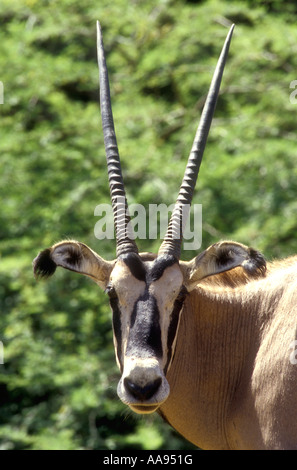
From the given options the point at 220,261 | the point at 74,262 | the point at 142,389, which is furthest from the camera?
the point at 74,262

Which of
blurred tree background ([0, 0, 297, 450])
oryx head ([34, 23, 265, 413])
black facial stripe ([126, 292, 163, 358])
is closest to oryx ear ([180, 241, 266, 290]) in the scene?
oryx head ([34, 23, 265, 413])

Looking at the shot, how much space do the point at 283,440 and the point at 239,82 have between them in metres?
10.8

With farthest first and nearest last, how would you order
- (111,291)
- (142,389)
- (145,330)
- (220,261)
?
1. (220,261)
2. (111,291)
3. (145,330)
4. (142,389)

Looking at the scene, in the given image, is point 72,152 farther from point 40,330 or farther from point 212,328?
point 212,328

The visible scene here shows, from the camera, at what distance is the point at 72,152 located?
15.1 meters

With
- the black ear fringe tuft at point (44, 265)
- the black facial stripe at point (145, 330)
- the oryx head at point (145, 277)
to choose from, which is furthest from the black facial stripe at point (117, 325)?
the black ear fringe tuft at point (44, 265)

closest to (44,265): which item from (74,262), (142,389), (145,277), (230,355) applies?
(74,262)

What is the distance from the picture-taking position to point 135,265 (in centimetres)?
670

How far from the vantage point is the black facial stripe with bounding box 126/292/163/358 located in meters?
6.20

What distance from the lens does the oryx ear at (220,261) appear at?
23.2ft

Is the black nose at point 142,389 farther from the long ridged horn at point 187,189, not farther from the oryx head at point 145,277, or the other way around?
the long ridged horn at point 187,189

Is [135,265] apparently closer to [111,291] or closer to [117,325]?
[111,291]

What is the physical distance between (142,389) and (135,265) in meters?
1.16

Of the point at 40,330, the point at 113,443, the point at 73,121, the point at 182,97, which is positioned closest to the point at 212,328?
the point at 113,443
